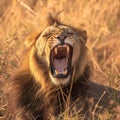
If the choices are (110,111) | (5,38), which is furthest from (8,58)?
(110,111)

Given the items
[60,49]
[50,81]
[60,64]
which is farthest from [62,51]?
[50,81]

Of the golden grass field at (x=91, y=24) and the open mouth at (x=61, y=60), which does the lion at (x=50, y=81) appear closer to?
the open mouth at (x=61, y=60)

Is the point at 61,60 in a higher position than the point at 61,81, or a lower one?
higher

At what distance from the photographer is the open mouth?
5340 millimetres

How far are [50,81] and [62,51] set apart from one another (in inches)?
12.3

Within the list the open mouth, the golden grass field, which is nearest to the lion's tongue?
the open mouth

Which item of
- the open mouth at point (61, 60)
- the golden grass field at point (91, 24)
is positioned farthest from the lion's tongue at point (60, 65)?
the golden grass field at point (91, 24)

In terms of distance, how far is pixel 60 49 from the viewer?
5.50m

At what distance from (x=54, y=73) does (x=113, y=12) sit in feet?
12.2

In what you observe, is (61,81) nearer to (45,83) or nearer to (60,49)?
(45,83)

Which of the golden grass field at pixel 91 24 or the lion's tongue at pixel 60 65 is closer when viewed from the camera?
the lion's tongue at pixel 60 65

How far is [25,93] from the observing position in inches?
213

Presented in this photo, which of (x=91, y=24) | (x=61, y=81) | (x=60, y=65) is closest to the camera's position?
(x=61, y=81)

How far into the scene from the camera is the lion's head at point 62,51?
5.29 meters
